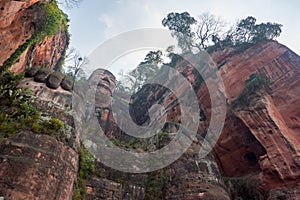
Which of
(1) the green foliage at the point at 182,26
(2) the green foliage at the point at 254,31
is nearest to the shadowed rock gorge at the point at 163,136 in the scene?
(2) the green foliage at the point at 254,31

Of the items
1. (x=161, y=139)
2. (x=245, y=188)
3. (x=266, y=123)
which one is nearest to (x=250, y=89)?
(x=266, y=123)

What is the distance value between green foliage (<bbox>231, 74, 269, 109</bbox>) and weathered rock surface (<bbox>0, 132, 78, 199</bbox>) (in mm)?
13316

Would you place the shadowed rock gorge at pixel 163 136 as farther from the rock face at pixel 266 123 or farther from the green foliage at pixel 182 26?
the green foliage at pixel 182 26

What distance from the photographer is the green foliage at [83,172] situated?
10.4 meters

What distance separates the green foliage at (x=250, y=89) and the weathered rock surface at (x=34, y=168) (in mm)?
13316

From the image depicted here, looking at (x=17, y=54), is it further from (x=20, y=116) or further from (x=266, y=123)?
(x=266, y=123)

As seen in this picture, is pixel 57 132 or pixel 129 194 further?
pixel 129 194

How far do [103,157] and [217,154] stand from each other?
31.6 feet

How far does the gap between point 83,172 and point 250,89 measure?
13176 mm

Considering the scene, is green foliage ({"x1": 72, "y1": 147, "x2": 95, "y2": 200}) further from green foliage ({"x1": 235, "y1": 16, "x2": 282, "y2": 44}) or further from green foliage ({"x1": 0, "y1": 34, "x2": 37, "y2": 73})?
green foliage ({"x1": 235, "y1": 16, "x2": 282, "y2": 44})

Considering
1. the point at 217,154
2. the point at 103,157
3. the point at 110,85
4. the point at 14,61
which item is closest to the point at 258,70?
the point at 217,154

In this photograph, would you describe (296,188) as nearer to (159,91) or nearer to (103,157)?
(103,157)

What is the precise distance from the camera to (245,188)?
15.5m

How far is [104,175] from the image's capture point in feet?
41.0
